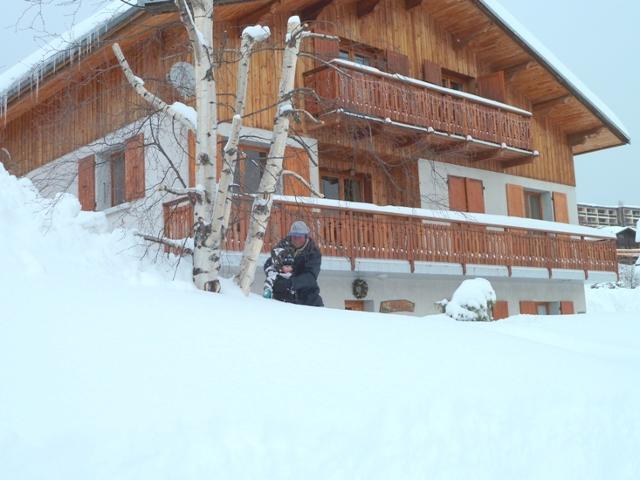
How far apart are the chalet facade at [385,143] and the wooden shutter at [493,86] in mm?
32

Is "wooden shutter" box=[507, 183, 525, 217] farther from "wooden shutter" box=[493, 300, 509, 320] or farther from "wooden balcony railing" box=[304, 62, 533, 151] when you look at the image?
"wooden shutter" box=[493, 300, 509, 320]

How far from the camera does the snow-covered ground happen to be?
3260 millimetres

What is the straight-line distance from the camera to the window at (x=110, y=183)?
13969 millimetres

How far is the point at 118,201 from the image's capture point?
14.0 m

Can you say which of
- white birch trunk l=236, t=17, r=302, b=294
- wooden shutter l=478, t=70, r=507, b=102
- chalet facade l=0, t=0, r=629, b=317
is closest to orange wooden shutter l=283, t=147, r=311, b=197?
chalet facade l=0, t=0, r=629, b=317

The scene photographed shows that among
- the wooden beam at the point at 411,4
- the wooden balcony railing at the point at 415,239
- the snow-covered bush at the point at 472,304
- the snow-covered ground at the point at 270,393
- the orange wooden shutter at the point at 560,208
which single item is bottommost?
the snow-covered ground at the point at 270,393

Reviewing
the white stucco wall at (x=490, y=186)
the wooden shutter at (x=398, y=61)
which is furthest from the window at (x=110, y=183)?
the white stucco wall at (x=490, y=186)

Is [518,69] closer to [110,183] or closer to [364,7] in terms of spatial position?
[364,7]

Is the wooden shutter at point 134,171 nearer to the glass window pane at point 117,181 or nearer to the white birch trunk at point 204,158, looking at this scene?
the glass window pane at point 117,181

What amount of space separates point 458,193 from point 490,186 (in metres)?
1.27

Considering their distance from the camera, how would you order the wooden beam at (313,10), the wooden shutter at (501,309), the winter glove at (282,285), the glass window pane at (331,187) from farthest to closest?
1. the wooden shutter at (501,309)
2. the glass window pane at (331,187)
3. the wooden beam at (313,10)
4. the winter glove at (282,285)

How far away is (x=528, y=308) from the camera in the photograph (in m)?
17.5

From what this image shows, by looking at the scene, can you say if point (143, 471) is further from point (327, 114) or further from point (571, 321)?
point (327, 114)

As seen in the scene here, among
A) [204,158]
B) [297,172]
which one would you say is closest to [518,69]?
[297,172]
